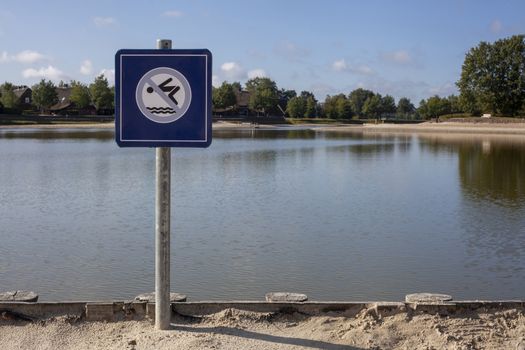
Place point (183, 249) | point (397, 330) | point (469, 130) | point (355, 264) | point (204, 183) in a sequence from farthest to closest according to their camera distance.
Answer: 1. point (469, 130)
2. point (204, 183)
3. point (183, 249)
4. point (355, 264)
5. point (397, 330)

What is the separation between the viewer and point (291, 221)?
16.2 meters

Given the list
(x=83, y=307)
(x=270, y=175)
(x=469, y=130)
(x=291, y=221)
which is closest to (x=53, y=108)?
(x=469, y=130)

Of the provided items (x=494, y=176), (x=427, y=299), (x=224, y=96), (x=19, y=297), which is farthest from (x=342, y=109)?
(x=19, y=297)

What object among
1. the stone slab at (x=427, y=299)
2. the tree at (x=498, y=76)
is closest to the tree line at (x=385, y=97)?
the tree at (x=498, y=76)

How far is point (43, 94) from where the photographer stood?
395 ft

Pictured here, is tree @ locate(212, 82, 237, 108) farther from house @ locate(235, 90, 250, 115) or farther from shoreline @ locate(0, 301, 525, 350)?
shoreline @ locate(0, 301, 525, 350)

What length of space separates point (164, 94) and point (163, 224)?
3.87ft

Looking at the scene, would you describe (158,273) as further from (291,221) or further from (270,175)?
(270,175)

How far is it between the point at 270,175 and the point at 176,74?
22.3 metres

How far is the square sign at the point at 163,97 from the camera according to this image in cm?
564

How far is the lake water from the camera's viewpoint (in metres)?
10.3

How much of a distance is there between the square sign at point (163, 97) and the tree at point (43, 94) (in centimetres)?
12212

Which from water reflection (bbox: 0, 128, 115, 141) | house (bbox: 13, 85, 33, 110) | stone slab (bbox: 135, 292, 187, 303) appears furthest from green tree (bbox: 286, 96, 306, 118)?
stone slab (bbox: 135, 292, 187, 303)

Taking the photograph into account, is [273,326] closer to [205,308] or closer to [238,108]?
[205,308]
